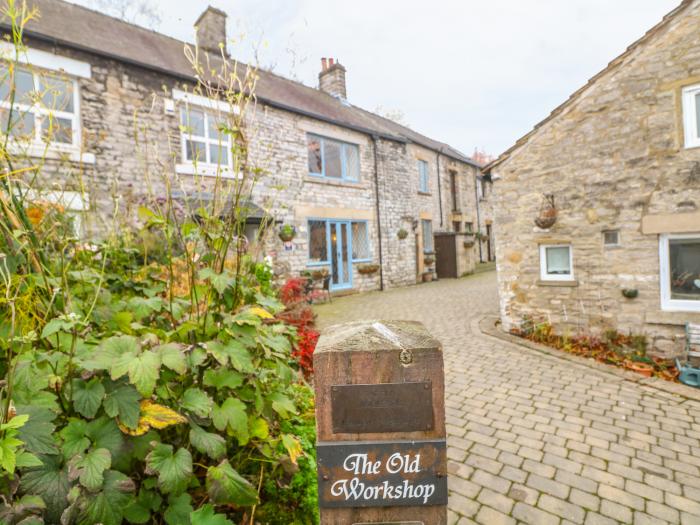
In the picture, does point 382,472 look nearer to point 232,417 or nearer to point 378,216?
point 232,417

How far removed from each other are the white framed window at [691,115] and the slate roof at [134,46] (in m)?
6.07

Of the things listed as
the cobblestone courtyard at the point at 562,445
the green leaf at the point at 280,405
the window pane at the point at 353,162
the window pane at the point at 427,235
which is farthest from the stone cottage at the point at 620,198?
the window pane at the point at 427,235

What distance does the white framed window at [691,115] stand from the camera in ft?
16.8

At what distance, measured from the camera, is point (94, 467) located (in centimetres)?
134

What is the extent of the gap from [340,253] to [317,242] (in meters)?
0.96

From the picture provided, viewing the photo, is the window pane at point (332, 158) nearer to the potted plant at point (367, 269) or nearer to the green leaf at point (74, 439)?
the potted plant at point (367, 269)

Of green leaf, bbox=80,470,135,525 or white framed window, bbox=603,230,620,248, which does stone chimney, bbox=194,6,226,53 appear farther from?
green leaf, bbox=80,470,135,525

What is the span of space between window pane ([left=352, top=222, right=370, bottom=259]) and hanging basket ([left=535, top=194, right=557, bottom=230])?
7328mm

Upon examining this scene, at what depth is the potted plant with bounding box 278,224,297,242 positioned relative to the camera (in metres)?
10.3

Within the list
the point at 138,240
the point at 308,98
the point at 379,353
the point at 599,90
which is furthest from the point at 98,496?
the point at 308,98

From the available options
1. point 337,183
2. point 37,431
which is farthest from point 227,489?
point 337,183

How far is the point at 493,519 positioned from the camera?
251 cm

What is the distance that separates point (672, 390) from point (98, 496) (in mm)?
5702

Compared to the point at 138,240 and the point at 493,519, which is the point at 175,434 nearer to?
the point at 493,519
